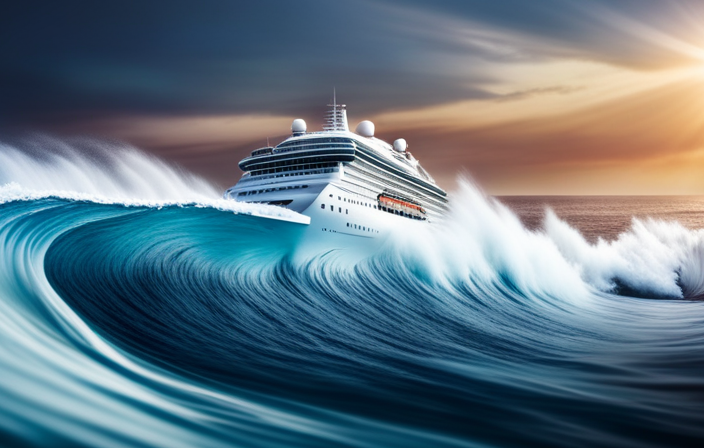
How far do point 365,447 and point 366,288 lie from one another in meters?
10.4

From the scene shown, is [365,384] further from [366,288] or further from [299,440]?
[366,288]

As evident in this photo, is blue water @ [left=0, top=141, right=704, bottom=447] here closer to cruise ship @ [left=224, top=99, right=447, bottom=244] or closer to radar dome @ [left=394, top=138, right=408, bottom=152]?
cruise ship @ [left=224, top=99, right=447, bottom=244]

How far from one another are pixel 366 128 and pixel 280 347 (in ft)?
102

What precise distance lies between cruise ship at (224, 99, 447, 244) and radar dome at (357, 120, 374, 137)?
557 cm

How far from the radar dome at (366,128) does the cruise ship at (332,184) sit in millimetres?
5568

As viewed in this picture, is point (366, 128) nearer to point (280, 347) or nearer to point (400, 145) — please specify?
point (400, 145)

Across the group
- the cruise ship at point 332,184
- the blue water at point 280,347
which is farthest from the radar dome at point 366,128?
the blue water at point 280,347

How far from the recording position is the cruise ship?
2187 cm

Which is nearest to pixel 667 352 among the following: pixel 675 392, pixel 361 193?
pixel 675 392

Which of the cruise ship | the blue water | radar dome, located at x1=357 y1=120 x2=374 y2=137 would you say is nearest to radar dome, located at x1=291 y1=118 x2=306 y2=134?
the cruise ship

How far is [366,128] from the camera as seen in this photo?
122ft

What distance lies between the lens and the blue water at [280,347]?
4.52 m

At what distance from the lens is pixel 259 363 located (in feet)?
23.0

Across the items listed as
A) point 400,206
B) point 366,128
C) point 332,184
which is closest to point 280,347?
point 332,184
